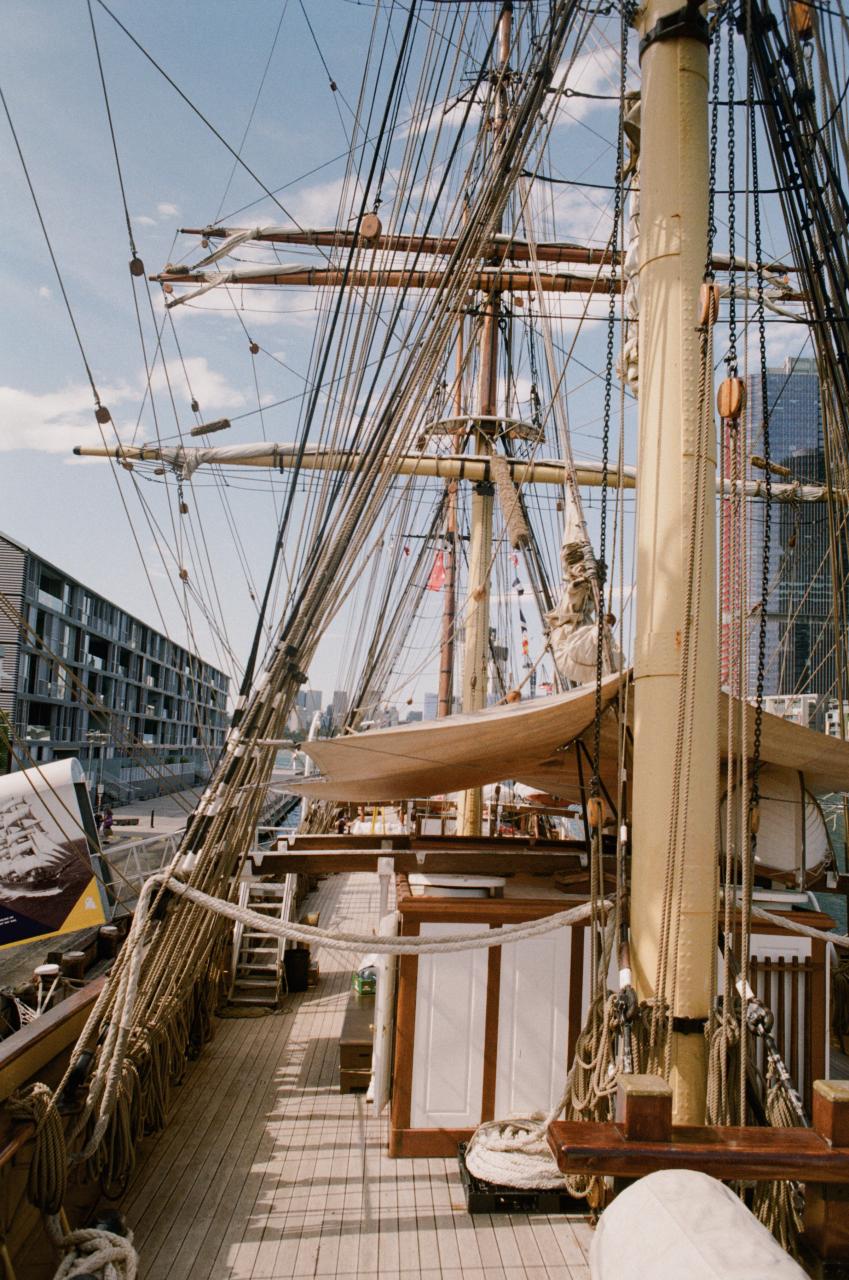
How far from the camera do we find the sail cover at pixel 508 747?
15.1ft

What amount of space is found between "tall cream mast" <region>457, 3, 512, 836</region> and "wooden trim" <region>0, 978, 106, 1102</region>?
23.0 feet

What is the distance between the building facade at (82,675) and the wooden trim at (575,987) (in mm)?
20042

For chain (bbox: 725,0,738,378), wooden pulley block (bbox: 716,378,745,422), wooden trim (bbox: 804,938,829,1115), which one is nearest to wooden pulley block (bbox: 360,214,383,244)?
chain (bbox: 725,0,738,378)

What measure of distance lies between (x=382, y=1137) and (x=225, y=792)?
238 centimetres

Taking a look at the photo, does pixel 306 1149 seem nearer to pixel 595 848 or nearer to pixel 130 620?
pixel 595 848

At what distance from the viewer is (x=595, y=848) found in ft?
13.4

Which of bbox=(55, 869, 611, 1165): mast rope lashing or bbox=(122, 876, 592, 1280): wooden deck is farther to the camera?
bbox=(55, 869, 611, 1165): mast rope lashing

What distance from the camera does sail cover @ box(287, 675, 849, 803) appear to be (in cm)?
459

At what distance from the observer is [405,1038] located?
519cm

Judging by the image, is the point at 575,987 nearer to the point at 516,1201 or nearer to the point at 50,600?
the point at 516,1201

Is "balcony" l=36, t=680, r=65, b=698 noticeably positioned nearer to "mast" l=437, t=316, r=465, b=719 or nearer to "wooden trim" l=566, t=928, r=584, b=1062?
"mast" l=437, t=316, r=465, b=719

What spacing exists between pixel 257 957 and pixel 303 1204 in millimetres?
5047

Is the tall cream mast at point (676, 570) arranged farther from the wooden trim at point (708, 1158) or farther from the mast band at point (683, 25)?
the wooden trim at point (708, 1158)

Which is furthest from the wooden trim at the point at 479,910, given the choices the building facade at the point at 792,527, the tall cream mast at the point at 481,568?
the building facade at the point at 792,527
